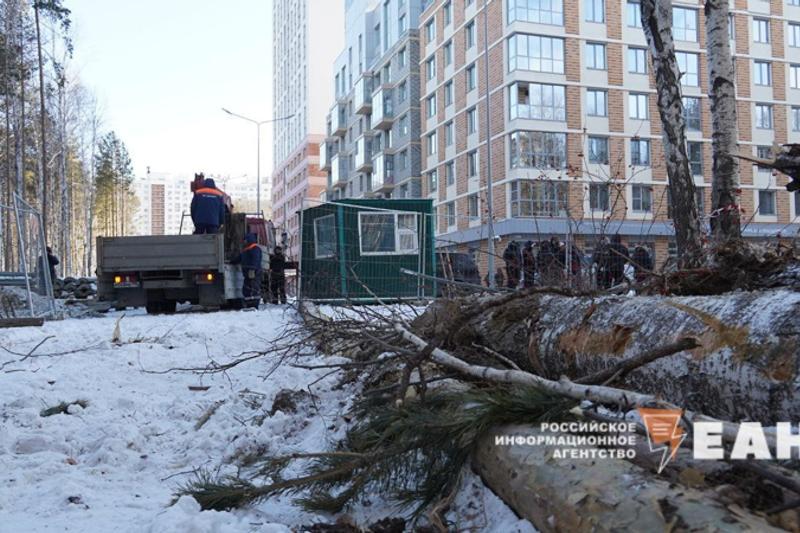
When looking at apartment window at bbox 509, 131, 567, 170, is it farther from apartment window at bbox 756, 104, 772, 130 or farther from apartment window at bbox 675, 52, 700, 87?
apartment window at bbox 756, 104, 772, 130

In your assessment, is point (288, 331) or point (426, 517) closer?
point (426, 517)

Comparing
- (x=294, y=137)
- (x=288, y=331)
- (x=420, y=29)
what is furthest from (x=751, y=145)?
(x=294, y=137)

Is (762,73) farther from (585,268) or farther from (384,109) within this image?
(585,268)

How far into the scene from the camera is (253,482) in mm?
3129

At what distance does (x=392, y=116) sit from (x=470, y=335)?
177 feet

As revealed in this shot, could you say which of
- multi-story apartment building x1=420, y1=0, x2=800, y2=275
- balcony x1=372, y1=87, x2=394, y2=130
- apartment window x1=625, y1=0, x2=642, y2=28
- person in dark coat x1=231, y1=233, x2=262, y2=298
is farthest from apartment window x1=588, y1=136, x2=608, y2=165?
person in dark coat x1=231, y1=233, x2=262, y2=298

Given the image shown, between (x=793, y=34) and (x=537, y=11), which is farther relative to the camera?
(x=793, y=34)

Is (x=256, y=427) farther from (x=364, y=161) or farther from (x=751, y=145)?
(x=364, y=161)

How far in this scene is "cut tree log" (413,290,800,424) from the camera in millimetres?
2359

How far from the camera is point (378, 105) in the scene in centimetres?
5841

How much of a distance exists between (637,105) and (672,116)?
32.9m

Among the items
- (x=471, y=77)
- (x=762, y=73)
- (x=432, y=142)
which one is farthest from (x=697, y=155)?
(x=432, y=142)

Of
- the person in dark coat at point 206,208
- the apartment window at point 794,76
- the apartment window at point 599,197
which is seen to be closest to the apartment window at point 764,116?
the apartment window at point 794,76

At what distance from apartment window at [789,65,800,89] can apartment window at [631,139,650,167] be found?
11920 millimetres
